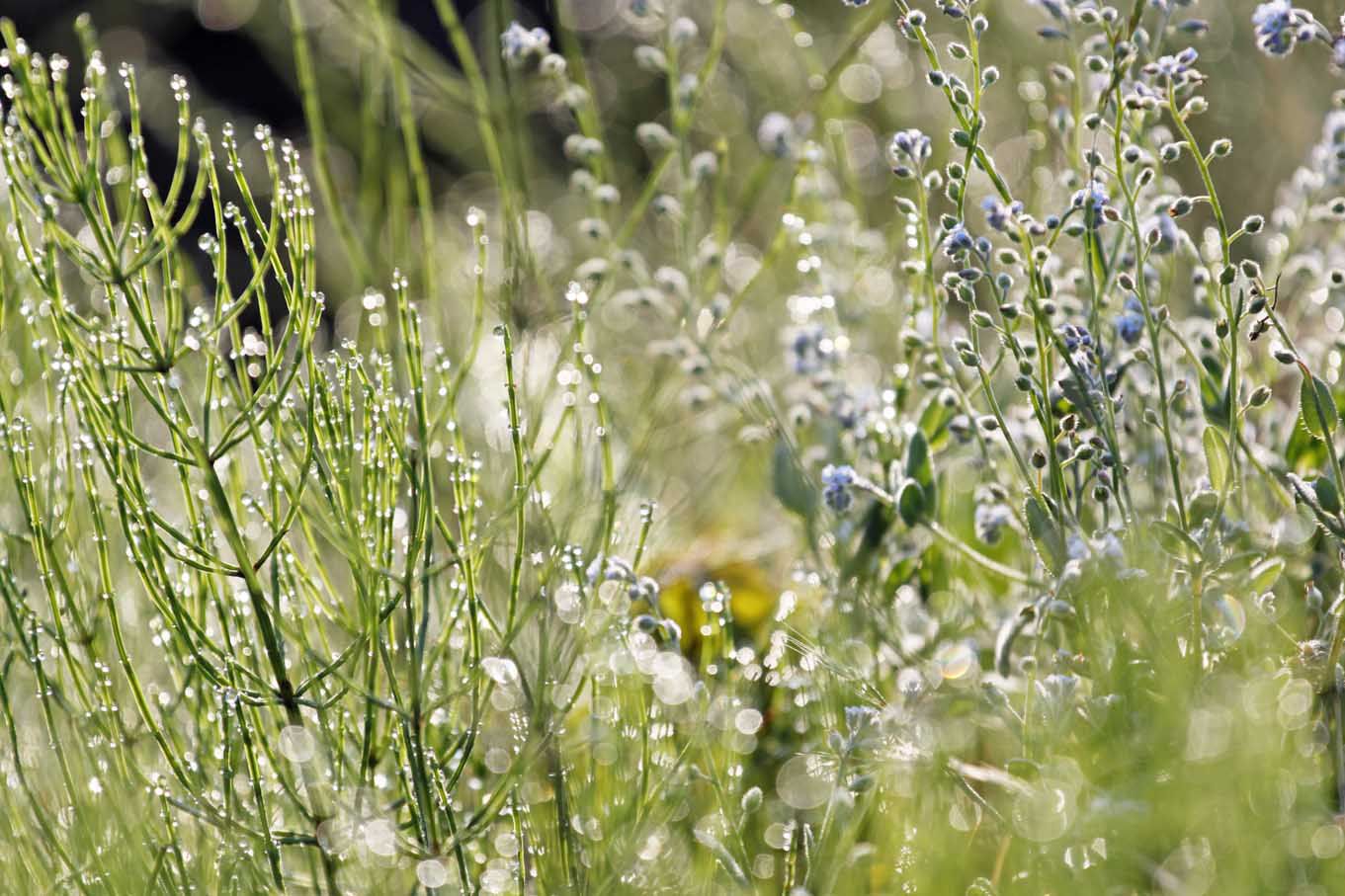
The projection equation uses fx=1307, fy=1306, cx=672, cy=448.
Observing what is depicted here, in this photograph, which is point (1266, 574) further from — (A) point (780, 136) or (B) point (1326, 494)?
(A) point (780, 136)

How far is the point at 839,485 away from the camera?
1088 mm

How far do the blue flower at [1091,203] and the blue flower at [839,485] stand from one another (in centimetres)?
27

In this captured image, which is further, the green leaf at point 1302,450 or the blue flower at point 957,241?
the green leaf at point 1302,450

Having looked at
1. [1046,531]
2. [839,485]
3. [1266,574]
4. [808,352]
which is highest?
[808,352]

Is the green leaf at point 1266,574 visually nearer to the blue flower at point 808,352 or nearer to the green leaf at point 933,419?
the green leaf at point 933,419

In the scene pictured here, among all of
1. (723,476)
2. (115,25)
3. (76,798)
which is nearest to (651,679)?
(76,798)

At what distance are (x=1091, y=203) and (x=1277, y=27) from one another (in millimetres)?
197

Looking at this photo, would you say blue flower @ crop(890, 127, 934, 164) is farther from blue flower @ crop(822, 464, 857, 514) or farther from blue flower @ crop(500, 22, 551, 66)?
blue flower @ crop(500, 22, 551, 66)

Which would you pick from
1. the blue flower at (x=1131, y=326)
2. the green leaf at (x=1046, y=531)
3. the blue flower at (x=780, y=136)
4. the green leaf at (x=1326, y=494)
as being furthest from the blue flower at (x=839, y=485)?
the blue flower at (x=780, y=136)

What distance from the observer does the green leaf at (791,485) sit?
1309mm

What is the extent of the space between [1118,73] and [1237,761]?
496mm

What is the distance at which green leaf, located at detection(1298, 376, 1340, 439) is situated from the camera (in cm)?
96

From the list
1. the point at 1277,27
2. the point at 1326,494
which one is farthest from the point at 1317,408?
the point at 1277,27

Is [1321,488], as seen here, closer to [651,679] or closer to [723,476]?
[651,679]
